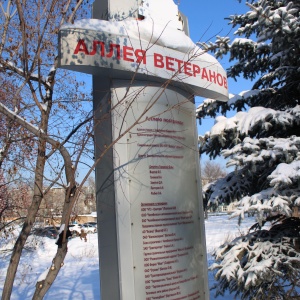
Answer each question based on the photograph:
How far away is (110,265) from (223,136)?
8.07 ft

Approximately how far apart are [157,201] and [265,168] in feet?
6.67

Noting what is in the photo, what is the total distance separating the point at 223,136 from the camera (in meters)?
5.12

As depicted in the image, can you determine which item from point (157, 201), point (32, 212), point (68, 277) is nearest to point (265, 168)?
point (157, 201)

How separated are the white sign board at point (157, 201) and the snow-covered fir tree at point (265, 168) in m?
0.60

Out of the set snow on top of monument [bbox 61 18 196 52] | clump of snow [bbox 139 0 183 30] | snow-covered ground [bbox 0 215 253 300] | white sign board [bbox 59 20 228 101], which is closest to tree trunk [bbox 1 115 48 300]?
white sign board [bbox 59 20 228 101]

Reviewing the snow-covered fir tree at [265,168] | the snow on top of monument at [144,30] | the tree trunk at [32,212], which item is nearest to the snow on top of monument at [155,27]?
the snow on top of monument at [144,30]

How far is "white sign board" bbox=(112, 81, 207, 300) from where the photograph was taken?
346 cm

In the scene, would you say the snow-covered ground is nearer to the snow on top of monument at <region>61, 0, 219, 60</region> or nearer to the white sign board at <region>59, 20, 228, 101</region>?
the white sign board at <region>59, 20, 228, 101</region>

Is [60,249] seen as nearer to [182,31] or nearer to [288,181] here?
[288,181]

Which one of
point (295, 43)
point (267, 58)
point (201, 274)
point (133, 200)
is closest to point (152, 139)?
point (133, 200)

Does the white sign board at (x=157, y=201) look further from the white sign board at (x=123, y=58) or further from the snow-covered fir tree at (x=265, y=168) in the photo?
the snow-covered fir tree at (x=265, y=168)

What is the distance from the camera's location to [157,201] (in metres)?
3.70

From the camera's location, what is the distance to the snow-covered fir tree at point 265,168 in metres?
→ 4.21

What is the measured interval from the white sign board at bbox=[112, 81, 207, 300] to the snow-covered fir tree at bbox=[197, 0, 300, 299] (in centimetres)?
60
